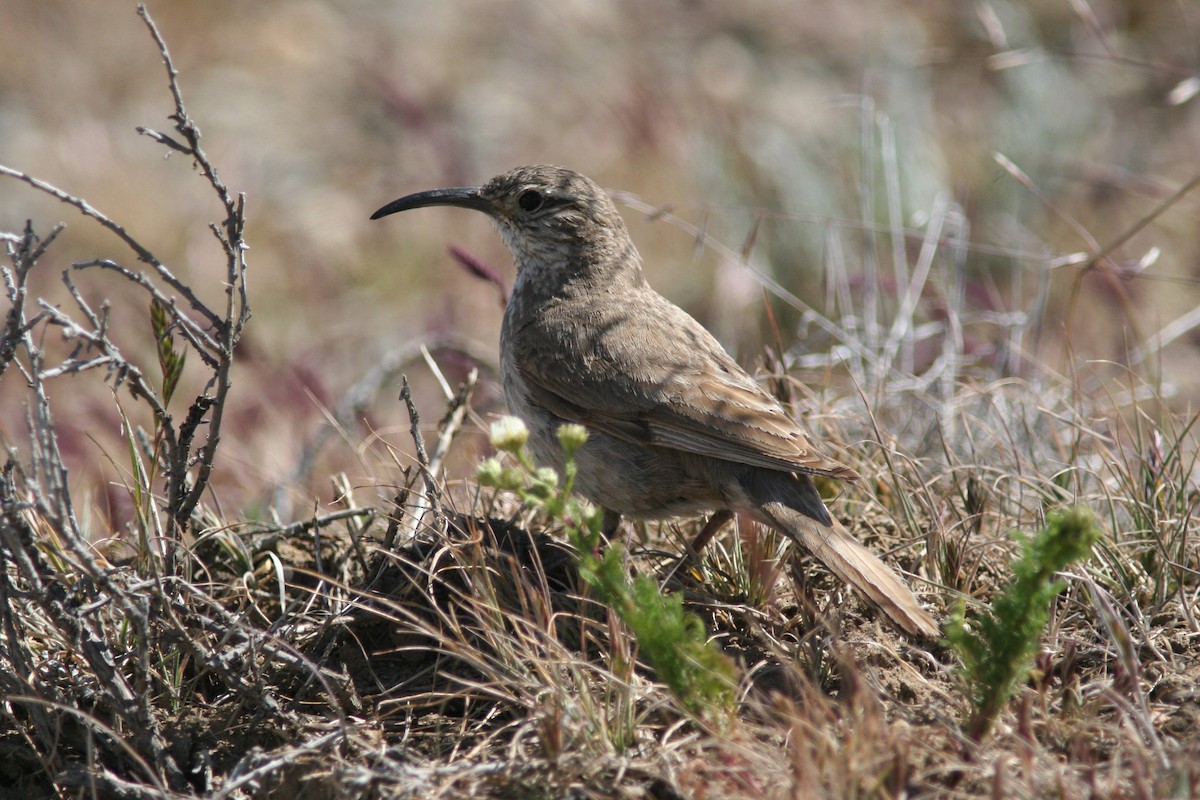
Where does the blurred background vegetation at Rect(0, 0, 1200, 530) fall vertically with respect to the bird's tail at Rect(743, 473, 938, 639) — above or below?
above

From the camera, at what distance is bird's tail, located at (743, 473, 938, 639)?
10.3ft

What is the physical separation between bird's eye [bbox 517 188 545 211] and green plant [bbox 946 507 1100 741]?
273 cm

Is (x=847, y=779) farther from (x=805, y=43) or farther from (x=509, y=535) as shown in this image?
(x=805, y=43)

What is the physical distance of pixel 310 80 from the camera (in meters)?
10.5

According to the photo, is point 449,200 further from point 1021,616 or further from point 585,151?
point 585,151

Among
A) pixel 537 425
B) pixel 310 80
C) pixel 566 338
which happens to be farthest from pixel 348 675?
pixel 310 80

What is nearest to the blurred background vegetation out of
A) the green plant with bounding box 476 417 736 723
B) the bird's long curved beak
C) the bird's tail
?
the bird's long curved beak

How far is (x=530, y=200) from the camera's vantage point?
15.8 feet

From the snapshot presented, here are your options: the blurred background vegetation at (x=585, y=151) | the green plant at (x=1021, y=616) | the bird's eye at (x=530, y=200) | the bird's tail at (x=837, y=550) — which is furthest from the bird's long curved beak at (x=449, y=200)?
the green plant at (x=1021, y=616)

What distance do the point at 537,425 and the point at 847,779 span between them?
2.05 metres

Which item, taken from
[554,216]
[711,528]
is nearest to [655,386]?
[711,528]

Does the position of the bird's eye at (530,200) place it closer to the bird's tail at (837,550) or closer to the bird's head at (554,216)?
the bird's head at (554,216)

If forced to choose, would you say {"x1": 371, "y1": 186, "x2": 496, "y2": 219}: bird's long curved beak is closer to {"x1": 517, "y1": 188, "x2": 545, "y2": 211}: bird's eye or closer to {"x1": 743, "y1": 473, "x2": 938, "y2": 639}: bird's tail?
{"x1": 517, "y1": 188, "x2": 545, "y2": 211}: bird's eye

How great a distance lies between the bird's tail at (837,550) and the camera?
3141mm
